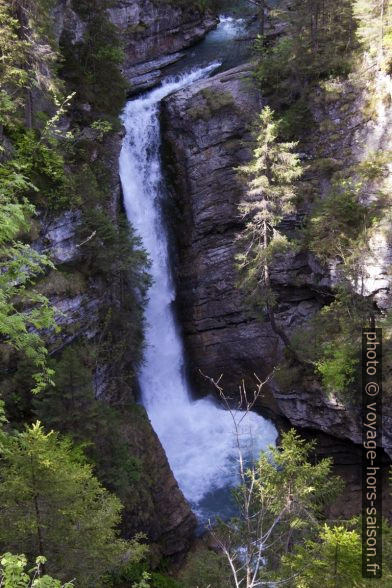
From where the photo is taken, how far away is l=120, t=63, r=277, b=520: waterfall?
21859 mm

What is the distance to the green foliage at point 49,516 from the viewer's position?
8.13 m

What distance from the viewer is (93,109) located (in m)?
19.6

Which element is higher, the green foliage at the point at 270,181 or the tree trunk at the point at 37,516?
the green foliage at the point at 270,181

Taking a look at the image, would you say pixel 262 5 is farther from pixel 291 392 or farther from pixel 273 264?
pixel 291 392

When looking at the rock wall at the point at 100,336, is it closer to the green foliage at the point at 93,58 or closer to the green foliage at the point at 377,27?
the green foliage at the point at 93,58

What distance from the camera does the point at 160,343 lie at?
2375 cm

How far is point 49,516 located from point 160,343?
15.4 metres

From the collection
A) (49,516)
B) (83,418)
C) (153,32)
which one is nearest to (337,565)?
(49,516)

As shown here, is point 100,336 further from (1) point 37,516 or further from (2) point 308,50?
(2) point 308,50

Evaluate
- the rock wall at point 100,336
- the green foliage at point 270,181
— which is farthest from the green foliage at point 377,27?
the rock wall at point 100,336

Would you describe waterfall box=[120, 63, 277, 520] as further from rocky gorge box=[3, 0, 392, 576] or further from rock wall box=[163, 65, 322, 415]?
rock wall box=[163, 65, 322, 415]

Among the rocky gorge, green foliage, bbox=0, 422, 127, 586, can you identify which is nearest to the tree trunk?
green foliage, bbox=0, 422, 127, 586

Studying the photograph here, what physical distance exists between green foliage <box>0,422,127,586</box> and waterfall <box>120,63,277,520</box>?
1229 cm

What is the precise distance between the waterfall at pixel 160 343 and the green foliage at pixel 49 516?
12.3 metres
